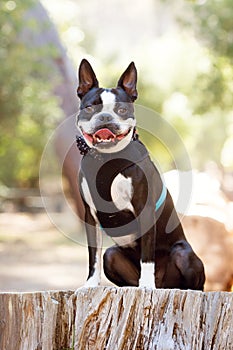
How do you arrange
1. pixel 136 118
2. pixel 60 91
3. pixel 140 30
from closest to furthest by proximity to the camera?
pixel 136 118 → pixel 60 91 → pixel 140 30

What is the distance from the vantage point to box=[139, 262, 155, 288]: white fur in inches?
161

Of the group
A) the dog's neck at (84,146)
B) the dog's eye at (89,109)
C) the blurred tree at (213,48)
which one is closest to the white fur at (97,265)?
the dog's neck at (84,146)

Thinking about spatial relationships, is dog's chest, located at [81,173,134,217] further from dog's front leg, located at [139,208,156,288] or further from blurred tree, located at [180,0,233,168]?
blurred tree, located at [180,0,233,168]

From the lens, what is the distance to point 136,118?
436 cm

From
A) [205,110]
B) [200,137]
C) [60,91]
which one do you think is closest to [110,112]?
[60,91]

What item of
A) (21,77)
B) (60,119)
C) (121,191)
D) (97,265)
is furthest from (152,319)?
(60,119)

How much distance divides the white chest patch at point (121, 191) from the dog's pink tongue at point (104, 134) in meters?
0.23

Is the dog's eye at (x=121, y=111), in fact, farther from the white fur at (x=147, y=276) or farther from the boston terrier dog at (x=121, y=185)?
the white fur at (x=147, y=276)

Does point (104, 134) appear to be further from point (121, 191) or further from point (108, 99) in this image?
point (121, 191)

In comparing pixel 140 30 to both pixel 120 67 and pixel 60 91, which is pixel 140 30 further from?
pixel 60 91

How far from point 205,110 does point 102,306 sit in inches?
686

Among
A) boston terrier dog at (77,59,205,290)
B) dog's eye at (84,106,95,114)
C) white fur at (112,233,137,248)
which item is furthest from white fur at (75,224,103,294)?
dog's eye at (84,106,95,114)

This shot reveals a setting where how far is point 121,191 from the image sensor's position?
415 centimetres

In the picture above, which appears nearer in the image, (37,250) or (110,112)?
(110,112)
